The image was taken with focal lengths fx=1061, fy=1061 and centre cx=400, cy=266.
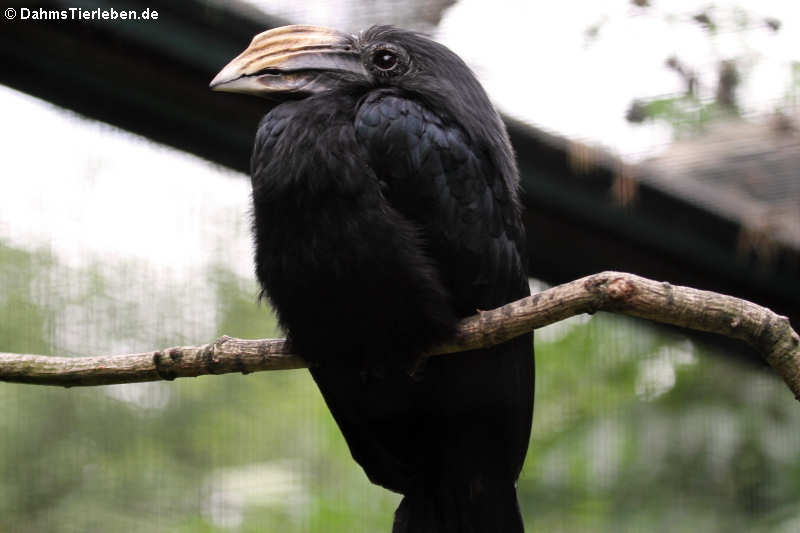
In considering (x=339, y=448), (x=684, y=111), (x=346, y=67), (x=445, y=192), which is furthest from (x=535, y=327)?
(x=339, y=448)

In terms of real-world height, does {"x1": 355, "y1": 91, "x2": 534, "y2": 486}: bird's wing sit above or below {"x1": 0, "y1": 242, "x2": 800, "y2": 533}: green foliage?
above

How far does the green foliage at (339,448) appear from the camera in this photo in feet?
15.5

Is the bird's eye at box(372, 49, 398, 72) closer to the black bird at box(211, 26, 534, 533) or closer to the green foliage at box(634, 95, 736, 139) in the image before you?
the black bird at box(211, 26, 534, 533)

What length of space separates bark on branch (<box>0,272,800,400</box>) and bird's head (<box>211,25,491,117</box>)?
761 mm

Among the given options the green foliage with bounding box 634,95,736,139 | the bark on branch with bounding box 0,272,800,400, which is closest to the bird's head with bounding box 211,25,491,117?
the bark on branch with bounding box 0,272,800,400

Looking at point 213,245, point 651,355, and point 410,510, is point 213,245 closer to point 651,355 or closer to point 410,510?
point 651,355

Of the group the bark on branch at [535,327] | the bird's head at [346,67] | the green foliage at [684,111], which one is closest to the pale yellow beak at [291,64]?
the bird's head at [346,67]

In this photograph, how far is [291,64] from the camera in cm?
310

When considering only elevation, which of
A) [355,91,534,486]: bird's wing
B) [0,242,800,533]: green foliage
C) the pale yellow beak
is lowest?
[0,242,800,533]: green foliage

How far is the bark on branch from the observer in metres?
2.28

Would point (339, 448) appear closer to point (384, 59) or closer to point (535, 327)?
point (384, 59)

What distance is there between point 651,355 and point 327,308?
2.62m

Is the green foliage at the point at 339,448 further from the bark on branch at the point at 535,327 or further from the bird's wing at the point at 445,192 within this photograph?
the bird's wing at the point at 445,192

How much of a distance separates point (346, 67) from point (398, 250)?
0.73 metres
